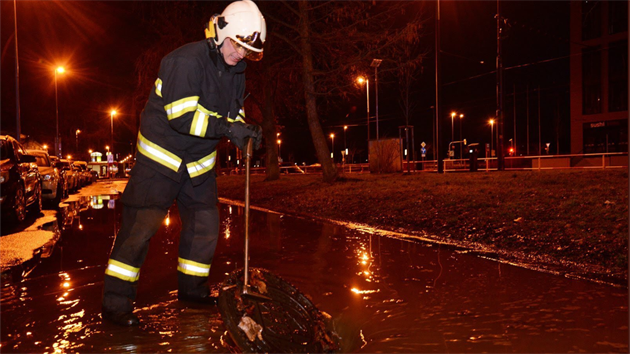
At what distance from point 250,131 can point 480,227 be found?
5768mm

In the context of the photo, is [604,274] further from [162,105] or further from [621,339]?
[162,105]

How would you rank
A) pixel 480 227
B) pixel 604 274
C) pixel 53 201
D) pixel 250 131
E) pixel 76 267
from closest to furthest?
pixel 250 131 → pixel 604 274 → pixel 76 267 → pixel 480 227 → pixel 53 201

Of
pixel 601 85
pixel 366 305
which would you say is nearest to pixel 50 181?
pixel 366 305

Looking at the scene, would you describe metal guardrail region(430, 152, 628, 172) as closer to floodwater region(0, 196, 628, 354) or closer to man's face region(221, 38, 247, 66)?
floodwater region(0, 196, 628, 354)

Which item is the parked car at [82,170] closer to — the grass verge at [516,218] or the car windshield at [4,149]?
the car windshield at [4,149]

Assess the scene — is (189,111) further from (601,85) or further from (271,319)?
(601,85)

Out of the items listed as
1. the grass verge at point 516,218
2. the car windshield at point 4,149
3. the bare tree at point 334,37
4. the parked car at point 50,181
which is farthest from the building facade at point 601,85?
the car windshield at point 4,149

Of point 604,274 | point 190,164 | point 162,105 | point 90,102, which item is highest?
point 90,102

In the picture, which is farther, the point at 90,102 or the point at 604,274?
the point at 90,102

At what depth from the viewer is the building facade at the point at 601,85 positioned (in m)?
40.4

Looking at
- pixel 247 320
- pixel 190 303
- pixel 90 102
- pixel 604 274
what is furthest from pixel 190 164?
pixel 90 102

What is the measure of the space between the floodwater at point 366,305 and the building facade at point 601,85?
1531 inches

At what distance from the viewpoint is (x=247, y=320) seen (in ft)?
10.7

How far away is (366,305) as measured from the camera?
4.48 m
